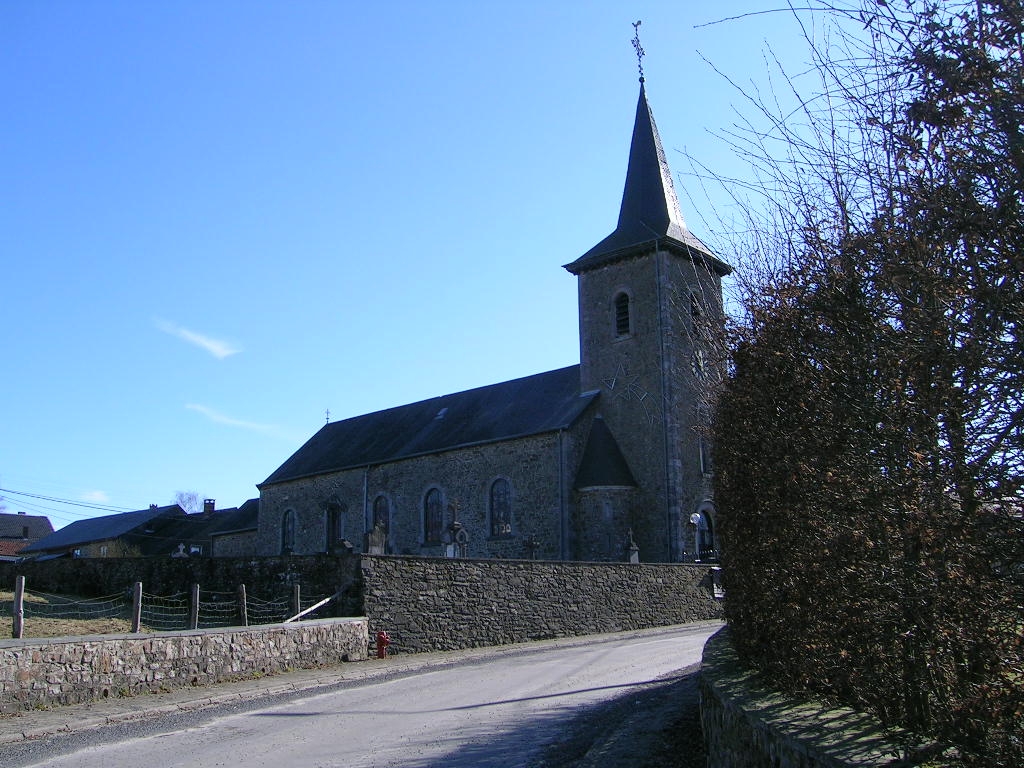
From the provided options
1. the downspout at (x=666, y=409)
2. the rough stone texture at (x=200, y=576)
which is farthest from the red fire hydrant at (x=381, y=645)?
the downspout at (x=666, y=409)

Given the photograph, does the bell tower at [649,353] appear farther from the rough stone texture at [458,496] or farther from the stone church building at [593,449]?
the rough stone texture at [458,496]

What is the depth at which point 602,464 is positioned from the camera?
28828 mm

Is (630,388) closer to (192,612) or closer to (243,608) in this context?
(243,608)

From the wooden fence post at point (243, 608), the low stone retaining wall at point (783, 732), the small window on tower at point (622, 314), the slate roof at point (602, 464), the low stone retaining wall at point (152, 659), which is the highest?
the small window on tower at point (622, 314)

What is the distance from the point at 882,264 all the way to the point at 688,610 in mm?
21810

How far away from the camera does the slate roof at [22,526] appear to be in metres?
76.8

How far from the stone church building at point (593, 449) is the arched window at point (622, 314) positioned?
39 mm

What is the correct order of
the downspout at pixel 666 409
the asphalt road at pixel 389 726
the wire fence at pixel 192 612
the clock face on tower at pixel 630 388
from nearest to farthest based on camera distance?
1. the asphalt road at pixel 389 726
2. the wire fence at pixel 192 612
3. the downspout at pixel 666 409
4. the clock face on tower at pixel 630 388

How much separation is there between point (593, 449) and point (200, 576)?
1358cm

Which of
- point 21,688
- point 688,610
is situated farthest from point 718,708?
point 688,610

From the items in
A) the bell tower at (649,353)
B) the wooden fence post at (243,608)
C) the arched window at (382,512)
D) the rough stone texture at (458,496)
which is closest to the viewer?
the wooden fence post at (243,608)

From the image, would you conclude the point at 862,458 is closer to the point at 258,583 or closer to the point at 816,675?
the point at 816,675

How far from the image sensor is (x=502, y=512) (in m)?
30.3

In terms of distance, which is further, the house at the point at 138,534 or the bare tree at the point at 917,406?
the house at the point at 138,534
